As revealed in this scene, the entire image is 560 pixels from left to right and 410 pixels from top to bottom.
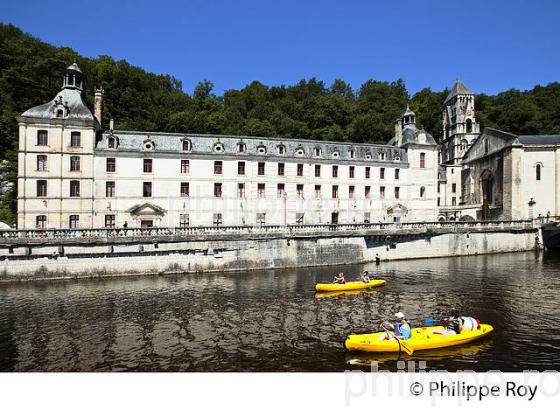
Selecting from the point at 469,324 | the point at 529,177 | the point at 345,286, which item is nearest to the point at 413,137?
the point at 529,177

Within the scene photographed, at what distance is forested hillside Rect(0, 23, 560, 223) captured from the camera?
5422cm

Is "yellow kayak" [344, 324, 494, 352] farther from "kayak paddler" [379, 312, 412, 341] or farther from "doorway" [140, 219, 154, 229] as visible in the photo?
"doorway" [140, 219, 154, 229]

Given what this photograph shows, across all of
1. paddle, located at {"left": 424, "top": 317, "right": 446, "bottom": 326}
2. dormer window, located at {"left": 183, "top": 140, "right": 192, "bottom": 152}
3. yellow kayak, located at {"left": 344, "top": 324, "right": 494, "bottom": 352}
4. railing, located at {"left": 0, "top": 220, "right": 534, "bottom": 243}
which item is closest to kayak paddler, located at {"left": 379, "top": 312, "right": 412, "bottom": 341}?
yellow kayak, located at {"left": 344, "top": 324, "right": 494, "bottom": 352}

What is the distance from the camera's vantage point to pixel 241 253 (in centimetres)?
3219

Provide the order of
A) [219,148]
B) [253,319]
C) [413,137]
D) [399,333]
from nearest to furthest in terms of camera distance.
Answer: [399,333], [253,319], [219,148], [413,137]

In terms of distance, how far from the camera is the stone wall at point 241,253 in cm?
2766

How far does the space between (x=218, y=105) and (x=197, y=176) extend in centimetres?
3808

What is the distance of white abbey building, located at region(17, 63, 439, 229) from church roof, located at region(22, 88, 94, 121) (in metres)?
0.11

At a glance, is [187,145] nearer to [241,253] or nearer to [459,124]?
[241,253]

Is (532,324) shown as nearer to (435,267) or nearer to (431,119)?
(435,267)

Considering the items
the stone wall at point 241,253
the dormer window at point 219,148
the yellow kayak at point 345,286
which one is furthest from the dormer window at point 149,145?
the yellow kayak at point 345,286

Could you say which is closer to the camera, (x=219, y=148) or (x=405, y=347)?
(x=405, y=347)
